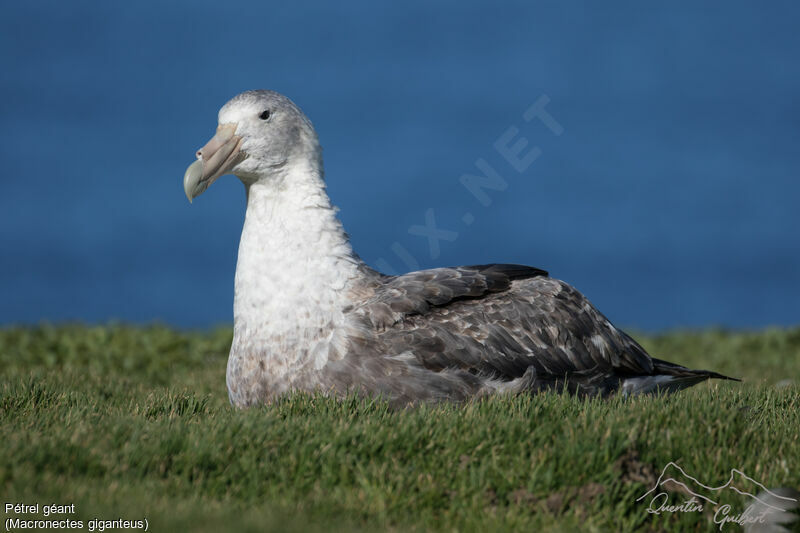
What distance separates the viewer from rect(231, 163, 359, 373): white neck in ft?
22.1

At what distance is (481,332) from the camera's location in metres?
6.95

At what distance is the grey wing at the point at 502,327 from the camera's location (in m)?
6.76

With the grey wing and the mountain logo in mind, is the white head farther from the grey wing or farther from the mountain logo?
the mountain logo

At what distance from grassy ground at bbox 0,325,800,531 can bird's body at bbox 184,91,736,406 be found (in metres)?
0.47

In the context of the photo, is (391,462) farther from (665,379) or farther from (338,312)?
(665,379)

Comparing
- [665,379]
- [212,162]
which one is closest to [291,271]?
[212,162]

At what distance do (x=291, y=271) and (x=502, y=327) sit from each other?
5.58ft

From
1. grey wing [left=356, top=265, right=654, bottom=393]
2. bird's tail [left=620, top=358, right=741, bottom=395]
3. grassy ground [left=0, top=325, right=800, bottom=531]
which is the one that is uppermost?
grey wing [left=356, top=265, right=654, bottom=393]

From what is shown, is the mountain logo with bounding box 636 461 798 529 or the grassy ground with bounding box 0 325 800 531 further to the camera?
the mountain logo with bounding box 636 461 798 529

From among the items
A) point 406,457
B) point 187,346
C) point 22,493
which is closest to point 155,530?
point 22,493

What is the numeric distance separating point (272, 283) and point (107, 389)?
2669 millimetres

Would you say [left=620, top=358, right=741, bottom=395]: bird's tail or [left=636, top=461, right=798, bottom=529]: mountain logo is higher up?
[left=620, top=358, right=741, bottom=395]: bird's tail

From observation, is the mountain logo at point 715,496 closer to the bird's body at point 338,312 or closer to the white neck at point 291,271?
the bird's body at point 338,312

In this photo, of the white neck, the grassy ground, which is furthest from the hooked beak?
the grassy ground
